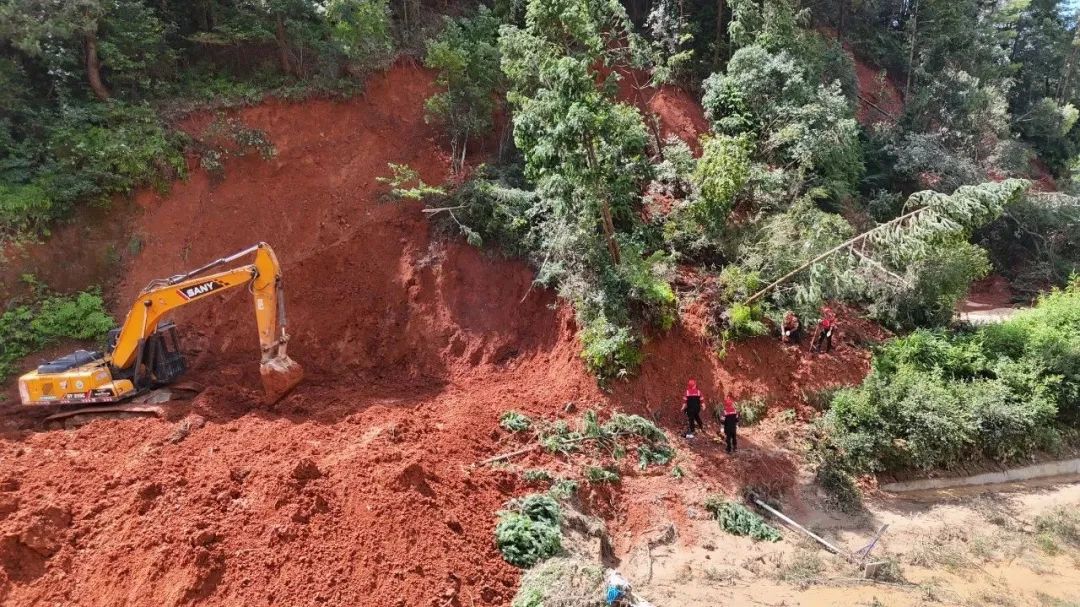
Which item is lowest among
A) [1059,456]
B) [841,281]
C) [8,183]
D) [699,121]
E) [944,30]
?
[1059,456]

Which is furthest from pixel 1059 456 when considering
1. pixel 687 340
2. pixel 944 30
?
pixel 944 30

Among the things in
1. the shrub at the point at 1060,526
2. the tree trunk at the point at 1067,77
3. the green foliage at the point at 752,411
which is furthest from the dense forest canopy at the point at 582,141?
A: the tree trunk at the point at 1067,77

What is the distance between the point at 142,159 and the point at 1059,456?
22189 millimetres

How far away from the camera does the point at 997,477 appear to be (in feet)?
43.0

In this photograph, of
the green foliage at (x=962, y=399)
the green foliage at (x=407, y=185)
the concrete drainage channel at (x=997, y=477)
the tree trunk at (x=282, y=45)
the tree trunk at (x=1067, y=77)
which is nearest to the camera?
the green foliage at (x=962, y=399)

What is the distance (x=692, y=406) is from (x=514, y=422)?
358 cm

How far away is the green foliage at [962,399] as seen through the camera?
12.4m

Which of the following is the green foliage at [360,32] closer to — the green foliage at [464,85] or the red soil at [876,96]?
the green foliage at [464,85]

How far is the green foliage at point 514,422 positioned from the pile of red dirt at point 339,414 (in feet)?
0.79

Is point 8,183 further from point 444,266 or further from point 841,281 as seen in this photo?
point 841,281

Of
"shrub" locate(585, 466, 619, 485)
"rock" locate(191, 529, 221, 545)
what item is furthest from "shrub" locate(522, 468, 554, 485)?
"rock" locate(191, 529, 221, 545)

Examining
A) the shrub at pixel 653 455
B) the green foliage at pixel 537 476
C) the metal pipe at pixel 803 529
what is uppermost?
the green foliage at pixel 537 476

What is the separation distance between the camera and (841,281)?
1298 cm

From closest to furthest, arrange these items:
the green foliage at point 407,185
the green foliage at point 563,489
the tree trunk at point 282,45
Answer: the green foliage at point 563,489, the green foliage at point 407,185, the tree trunk at point 282,45
